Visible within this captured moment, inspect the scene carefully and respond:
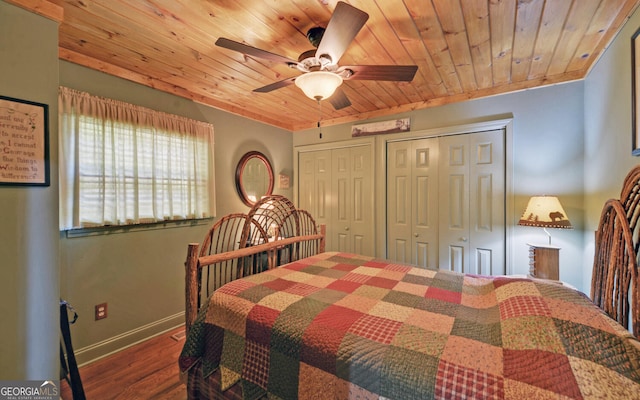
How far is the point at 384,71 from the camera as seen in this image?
5.36ft

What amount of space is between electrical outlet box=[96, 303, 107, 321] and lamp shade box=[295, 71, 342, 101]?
2.40m

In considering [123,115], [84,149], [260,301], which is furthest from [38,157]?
[260,301]

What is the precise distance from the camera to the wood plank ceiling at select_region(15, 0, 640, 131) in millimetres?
1526

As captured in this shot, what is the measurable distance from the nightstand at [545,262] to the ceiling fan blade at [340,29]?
2269 mm

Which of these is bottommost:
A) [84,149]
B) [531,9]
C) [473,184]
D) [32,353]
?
[32,353]

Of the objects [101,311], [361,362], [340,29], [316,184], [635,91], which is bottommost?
[101,311]

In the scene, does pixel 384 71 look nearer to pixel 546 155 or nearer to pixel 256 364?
pixel 256 364

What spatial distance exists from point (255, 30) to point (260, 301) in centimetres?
170

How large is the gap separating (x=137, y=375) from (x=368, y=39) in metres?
2.97

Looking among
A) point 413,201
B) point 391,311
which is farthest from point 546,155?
point 391,311

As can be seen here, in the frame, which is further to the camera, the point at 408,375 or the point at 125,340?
the point at 125,340

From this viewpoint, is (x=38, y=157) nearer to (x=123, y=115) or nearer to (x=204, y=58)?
(x=123, y=115)

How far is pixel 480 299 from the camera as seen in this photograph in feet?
4.56

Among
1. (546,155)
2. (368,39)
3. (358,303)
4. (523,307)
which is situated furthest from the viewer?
(546,155)
